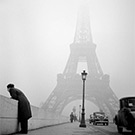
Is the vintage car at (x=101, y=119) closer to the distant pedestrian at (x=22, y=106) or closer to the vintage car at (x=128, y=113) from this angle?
the vintage car at (x=128, y=113)

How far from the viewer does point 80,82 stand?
59625 millimetres

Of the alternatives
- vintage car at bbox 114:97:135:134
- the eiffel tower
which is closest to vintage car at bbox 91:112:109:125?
vintage car at bbox 114:97:135:134

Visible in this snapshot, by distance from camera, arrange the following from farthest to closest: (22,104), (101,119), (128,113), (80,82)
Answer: (80,82) → (101,119) → (128,113) → (22,104)

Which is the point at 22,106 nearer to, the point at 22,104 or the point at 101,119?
the point at 22,104

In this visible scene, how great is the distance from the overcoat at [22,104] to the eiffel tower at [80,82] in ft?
144

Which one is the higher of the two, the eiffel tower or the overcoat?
the eiffel tower

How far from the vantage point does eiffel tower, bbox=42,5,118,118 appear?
54.6 metres

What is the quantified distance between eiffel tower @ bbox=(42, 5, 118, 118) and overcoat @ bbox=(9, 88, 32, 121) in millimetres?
43793

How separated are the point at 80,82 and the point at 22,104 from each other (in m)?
50.1

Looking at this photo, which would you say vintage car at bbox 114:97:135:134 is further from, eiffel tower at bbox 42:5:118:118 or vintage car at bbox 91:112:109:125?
eiffel tower at bbox 42:5:118:118

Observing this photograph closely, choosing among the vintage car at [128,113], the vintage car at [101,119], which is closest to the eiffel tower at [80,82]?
the vintage car at [101,119]

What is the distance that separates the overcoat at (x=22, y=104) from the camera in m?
9.59

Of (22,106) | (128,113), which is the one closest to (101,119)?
(128,113)

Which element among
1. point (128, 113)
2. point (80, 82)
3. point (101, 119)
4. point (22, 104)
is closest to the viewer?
point (22, 104)
